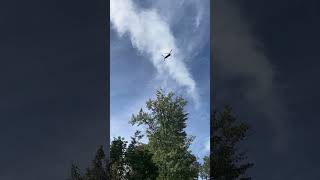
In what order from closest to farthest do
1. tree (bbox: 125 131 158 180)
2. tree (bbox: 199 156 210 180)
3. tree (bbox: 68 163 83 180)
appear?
tree (bbox: 68 163 83 180)
tree (bbox: 199 156 210 180)
tree (bbox: 125 131 158 180)

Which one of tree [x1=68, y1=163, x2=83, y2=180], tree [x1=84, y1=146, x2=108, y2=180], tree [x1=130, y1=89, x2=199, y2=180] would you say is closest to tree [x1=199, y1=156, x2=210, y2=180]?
tree [x1=130, y1=89, x2=199, y2=180]

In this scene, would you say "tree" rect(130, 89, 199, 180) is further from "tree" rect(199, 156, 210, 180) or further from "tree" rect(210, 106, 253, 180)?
"tree" rect(210, 106, 253, 180)

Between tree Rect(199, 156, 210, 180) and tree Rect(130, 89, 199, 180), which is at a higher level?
tree Rect(130, 89, 199, 180)

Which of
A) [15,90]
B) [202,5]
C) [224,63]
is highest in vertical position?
[202,5]

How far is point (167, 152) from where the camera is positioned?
490 inches

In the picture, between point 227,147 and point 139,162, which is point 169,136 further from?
point 227,147

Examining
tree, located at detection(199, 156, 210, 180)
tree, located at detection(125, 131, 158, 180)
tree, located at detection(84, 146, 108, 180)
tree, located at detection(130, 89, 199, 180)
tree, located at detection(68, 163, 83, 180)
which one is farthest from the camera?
tree, located at detection(130, 89, 199, 180)

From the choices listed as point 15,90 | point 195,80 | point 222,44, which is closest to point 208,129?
point 195,80

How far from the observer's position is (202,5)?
11734mm

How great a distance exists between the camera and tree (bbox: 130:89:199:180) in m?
12.2

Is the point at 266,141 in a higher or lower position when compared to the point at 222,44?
lower

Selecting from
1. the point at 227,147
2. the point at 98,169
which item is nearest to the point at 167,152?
the point at 227,147

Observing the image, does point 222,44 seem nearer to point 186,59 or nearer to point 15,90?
point 186,59

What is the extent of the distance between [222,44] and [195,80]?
3.11ft
